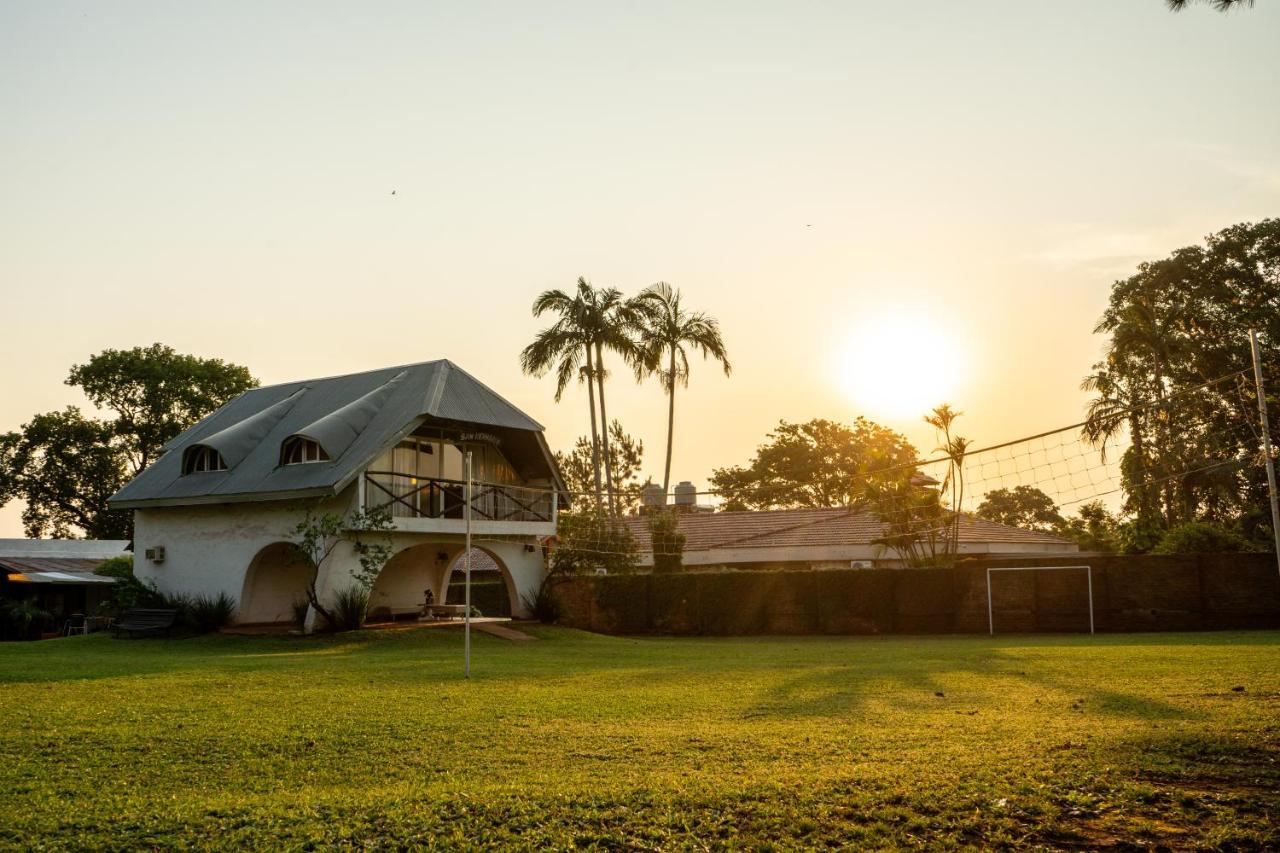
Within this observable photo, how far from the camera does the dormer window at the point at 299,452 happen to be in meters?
29.9

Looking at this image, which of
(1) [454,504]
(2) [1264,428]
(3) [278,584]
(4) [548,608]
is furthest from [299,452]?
(2) [1264,428]

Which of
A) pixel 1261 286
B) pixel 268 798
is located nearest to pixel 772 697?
pixel 268 798

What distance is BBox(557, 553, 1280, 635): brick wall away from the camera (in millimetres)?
28672

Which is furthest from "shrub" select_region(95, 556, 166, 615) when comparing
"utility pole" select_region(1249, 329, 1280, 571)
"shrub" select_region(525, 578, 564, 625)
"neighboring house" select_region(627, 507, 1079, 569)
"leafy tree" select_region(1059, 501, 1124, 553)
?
"leafy tree" select_region(1059, 501, 1124, 553)

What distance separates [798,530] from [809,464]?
841 inches

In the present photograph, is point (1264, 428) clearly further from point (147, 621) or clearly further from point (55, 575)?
point (55, 575)

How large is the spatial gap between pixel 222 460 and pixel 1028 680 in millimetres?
24154

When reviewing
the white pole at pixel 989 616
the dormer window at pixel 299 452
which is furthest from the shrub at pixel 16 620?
the white pole at pixel 989 616

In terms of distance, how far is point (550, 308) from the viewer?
130 feet

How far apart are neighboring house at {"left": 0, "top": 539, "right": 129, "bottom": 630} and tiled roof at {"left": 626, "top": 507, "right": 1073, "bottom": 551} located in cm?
2033

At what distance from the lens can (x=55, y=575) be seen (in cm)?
3709

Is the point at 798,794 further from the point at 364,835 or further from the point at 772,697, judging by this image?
the point at 772,697

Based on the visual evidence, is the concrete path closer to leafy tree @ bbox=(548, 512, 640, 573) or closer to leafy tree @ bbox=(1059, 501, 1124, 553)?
leafy tree @ bbox=(548, 512, 640, 573)

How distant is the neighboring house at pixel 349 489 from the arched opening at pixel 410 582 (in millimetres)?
48
